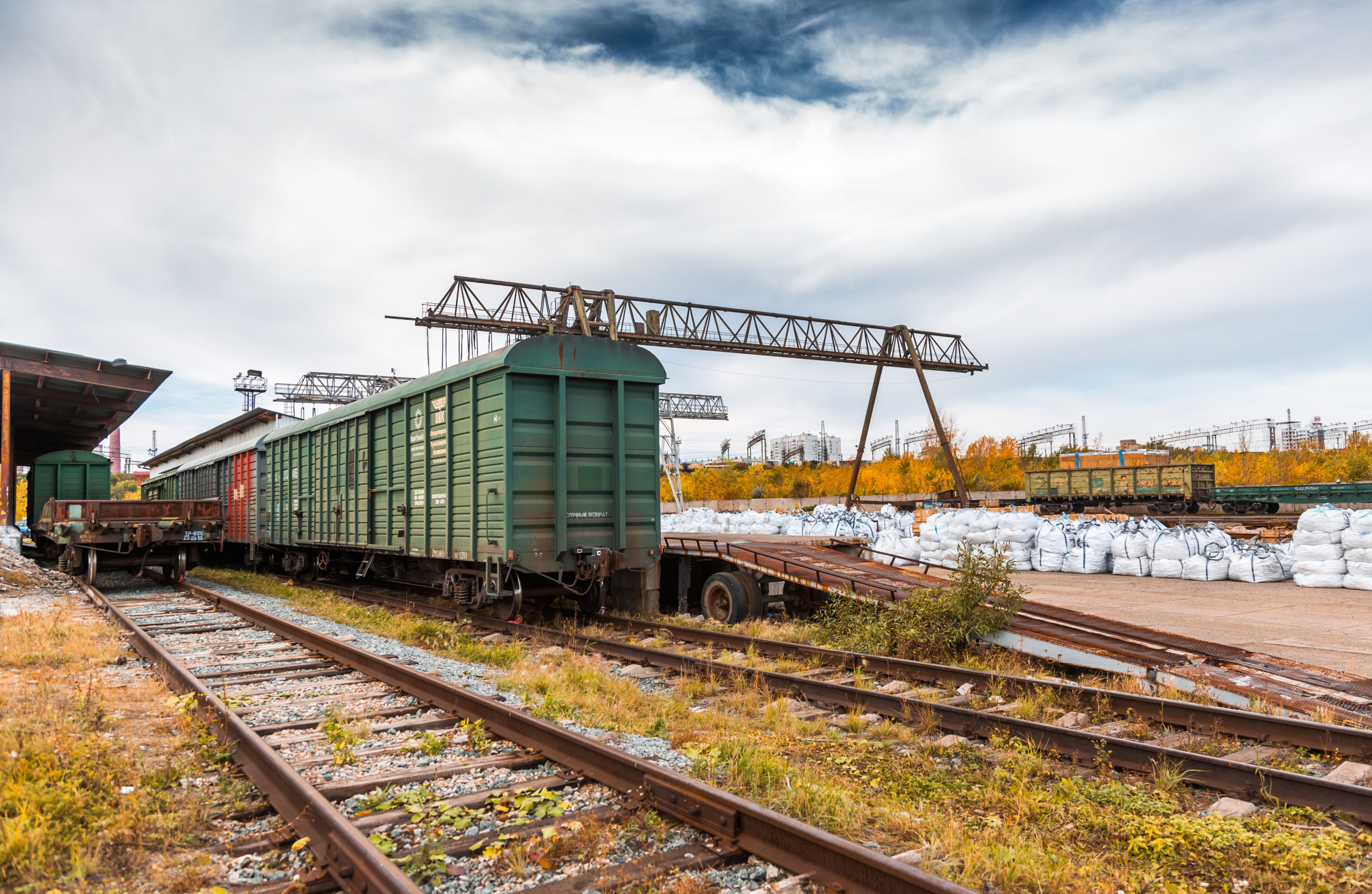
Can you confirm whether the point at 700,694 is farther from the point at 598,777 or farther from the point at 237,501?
the point at 237,501

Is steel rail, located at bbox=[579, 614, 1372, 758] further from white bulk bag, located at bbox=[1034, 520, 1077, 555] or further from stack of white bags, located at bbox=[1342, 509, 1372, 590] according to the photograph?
white bulk bag, located at bbox=[1034, 520, 1077, 555]

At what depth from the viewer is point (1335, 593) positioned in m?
13.4

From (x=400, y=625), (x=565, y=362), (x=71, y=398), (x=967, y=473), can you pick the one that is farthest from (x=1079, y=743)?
(x=967, y=473)

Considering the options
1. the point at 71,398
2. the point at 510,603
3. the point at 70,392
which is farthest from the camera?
the point at 71,398

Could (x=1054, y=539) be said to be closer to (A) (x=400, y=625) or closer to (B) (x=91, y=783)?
(A) (x=400, y=625)

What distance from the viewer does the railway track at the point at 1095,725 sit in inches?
180

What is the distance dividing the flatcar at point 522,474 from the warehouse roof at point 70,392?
12.3 meters

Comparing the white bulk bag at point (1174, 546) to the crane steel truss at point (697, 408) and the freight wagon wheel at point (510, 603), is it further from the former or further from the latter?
the crane steel truss at point (697, 408)

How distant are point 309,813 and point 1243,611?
1268cm

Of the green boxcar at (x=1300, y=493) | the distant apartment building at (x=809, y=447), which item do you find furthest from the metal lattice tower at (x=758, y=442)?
the green boxcar at (x=1300, y=493)

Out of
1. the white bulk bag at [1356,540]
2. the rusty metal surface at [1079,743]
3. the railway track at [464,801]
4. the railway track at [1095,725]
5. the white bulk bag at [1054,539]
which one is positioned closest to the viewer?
the railway track at [464,801]

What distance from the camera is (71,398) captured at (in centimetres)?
2370

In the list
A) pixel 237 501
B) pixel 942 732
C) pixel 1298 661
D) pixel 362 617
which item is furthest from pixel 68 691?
pixel 237 501

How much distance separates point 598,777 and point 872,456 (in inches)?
3759
